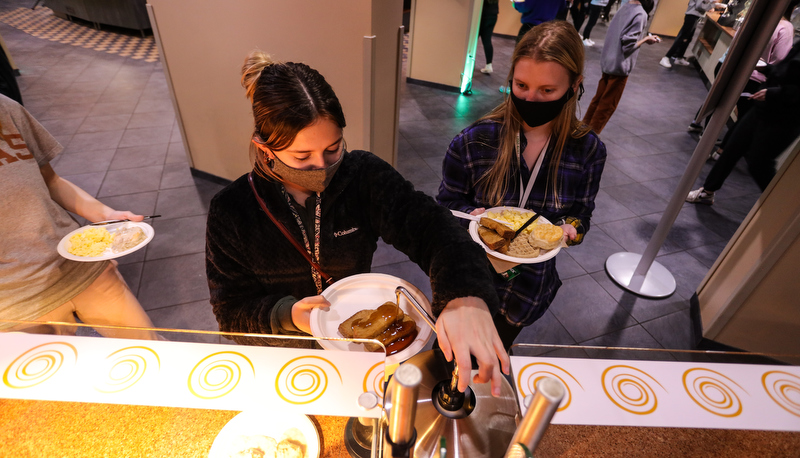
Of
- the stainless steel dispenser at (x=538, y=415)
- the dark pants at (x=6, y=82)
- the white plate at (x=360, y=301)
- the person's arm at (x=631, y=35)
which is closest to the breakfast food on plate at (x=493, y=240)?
the white plate at (x=360, y=301)

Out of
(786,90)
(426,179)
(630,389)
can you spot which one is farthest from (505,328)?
(786,90)

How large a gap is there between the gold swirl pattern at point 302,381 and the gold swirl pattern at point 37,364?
23.2 inches

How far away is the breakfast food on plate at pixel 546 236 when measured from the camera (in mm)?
1699

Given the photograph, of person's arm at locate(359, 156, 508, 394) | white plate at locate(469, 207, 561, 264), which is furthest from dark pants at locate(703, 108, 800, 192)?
person's arm at locate(359, 156, 508, 394)

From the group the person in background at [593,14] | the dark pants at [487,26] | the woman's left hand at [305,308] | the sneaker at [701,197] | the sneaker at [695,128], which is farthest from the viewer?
the person in background at [593,14]

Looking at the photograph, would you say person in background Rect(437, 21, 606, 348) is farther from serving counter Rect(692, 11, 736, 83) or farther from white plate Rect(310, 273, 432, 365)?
serving counter Rect(692, 11, 736, 83)

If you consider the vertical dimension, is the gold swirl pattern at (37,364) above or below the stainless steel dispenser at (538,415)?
below

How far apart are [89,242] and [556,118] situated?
88.2 inches

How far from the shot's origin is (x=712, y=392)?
109cm

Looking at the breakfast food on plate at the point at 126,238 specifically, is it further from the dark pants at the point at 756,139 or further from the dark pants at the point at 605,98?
the dark pants at the point at 756,139

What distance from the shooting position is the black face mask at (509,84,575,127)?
5.87ft

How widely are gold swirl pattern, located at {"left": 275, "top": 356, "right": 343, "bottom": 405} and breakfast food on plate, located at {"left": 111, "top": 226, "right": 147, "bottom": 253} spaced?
1337mm

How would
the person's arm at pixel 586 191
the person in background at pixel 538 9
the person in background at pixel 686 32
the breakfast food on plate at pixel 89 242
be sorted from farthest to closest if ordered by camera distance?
the person in background at pixel 686 32, the person in background at pixel 538 9, the person's arm at pixel 586 191, the breakfast food on plate at pixel 89 242

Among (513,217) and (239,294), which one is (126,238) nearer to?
(239,294)
